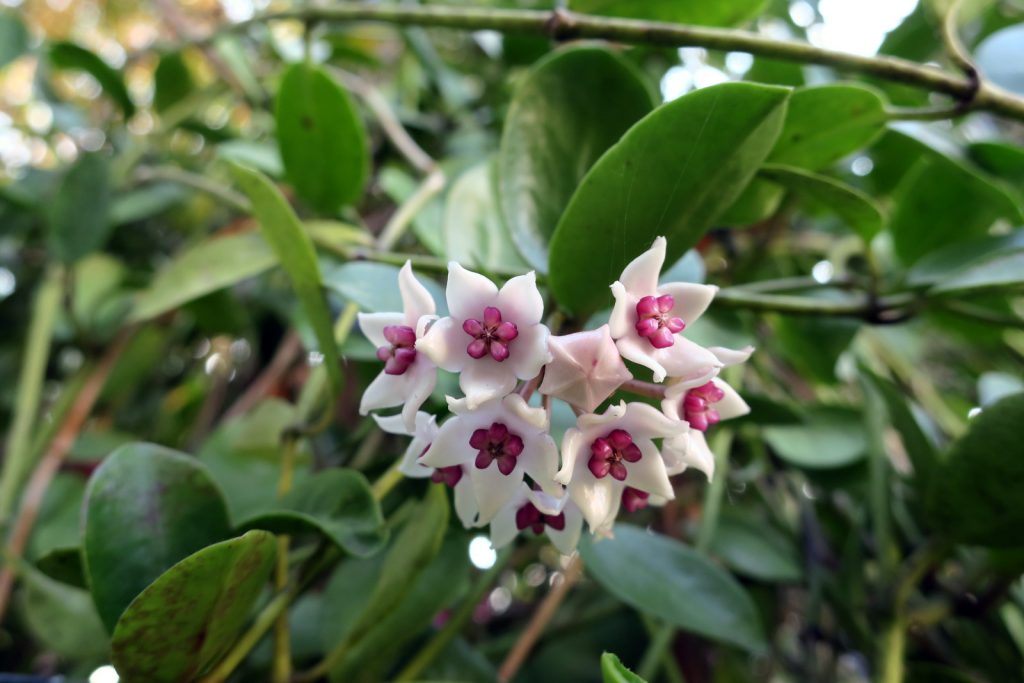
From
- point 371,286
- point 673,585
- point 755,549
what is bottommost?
point 755,549

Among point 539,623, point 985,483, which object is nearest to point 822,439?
point 985,483

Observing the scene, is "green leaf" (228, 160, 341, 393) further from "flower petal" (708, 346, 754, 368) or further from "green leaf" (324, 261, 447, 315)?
"flower petal" (708, 346, 754, 368)

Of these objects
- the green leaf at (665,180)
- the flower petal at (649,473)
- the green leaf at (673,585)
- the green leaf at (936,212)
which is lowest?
the green leaf at (673,585)

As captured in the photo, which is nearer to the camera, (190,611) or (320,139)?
(190,611)

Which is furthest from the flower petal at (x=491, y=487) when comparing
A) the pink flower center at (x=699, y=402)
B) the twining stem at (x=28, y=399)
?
the twining stem at (x=28, y=399)

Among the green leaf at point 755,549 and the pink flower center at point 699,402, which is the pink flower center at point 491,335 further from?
the green leaf at point 755,549

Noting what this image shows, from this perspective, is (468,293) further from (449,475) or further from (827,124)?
(827,124)

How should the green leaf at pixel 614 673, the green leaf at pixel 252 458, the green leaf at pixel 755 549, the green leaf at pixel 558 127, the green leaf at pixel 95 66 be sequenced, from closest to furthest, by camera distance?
the green leaf at pixel 614 673, the green leaf at pixel 558 127, the green leaf at pixel 252 458, the green leaf at pixel 755 549, the green leaf at pixel 95 66
